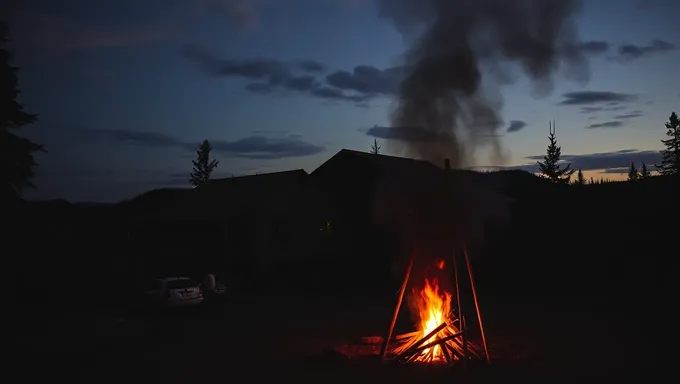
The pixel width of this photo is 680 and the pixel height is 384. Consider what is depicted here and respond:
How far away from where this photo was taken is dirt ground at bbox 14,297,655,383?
32.4 feet

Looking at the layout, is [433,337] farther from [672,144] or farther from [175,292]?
[672,144]

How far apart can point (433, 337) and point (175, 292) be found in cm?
1156

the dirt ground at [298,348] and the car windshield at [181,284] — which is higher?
the car windshield at [181,284]

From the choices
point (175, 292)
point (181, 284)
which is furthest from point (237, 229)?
point (175, 292)

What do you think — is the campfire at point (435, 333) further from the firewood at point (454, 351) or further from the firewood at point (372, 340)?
the firewood at point (372, 340)

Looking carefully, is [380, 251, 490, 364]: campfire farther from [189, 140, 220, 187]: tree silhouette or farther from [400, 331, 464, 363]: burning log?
[189, 140, 220, 187]: tree silhouette

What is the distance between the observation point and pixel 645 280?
1909 centimetres

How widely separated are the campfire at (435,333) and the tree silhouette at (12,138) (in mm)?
16238

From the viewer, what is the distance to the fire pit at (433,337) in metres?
10.6

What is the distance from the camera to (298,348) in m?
12.4

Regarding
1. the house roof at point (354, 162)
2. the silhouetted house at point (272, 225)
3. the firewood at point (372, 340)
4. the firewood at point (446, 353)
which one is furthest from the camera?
the silhouetted house at point (272, 225)

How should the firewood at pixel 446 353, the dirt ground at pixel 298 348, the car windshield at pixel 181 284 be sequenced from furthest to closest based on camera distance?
the car windshield at pixel 181 284, the firewood at pixel 446 353, the dirt ground at pixel 298 348

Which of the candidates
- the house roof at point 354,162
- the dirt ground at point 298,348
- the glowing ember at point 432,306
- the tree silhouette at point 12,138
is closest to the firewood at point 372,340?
the dirt ground at point 298,348

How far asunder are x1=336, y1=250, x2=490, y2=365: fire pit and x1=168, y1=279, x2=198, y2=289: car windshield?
31.7 ft
